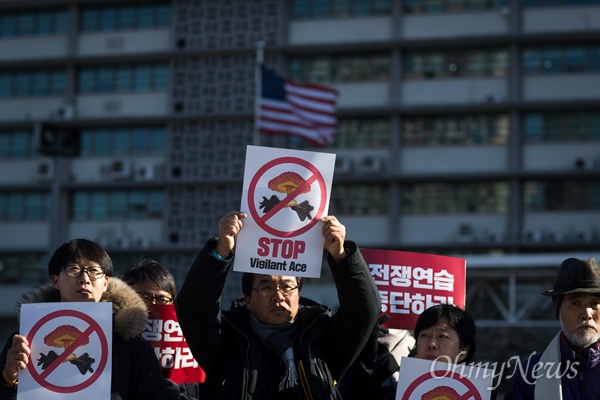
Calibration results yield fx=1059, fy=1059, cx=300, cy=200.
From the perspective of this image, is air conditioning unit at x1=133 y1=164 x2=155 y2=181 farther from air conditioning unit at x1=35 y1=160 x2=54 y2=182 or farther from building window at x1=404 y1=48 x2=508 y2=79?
building window at x1=404 y1=48 x2=508 y2=79

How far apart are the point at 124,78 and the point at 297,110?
43.7ft

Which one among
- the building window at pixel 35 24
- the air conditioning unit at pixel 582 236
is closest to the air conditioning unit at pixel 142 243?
the building window at pixel 35 24

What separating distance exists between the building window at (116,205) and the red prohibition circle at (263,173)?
31653mm

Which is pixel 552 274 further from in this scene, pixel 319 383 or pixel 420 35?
pixel 319 383

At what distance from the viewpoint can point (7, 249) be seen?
37625 millimetres

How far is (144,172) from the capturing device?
119 ft

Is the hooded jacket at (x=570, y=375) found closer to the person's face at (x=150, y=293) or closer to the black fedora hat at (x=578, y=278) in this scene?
the black fedora hat at (x=578, y=278)

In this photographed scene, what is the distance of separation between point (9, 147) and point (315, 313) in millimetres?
35013

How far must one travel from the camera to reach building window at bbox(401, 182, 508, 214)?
34.2 meters

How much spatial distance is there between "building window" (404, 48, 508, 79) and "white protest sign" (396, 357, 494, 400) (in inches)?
1192

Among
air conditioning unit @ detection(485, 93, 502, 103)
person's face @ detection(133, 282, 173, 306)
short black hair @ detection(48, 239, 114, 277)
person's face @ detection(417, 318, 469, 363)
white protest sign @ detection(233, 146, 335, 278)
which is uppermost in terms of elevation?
air conditioning unit @ detection(485, 93, 502, 103)

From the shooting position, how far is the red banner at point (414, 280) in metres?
6.53

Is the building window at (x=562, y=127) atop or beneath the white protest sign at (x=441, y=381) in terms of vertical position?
atop

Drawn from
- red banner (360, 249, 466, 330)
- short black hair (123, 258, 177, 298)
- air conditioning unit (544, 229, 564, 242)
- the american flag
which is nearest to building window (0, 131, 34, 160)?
the american flag
